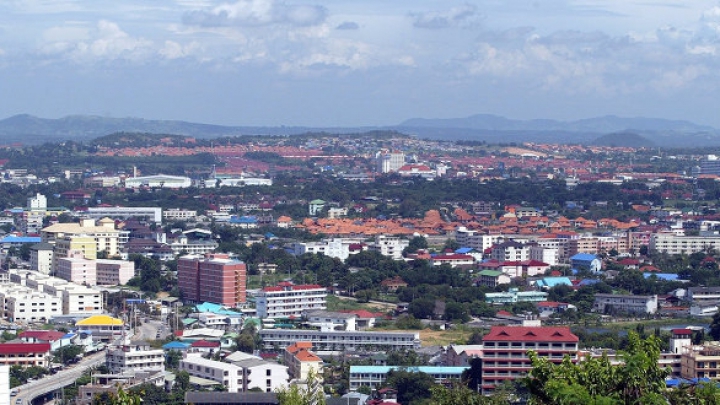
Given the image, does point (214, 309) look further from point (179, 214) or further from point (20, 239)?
point (179, 214)

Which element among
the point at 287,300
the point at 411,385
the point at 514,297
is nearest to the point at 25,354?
the point at 411,385

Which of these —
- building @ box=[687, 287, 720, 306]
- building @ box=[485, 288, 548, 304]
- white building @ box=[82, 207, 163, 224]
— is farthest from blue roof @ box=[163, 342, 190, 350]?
white building @ box=[82, 207, 163, 224]

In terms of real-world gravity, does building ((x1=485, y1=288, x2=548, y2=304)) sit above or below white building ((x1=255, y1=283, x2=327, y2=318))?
below

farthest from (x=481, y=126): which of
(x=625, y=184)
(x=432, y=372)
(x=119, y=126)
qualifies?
(x=432, y=372)

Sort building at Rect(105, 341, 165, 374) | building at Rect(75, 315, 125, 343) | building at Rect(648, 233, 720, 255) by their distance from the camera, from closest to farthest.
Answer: building at Rect(105, 341, 165, 374)
building at Rect(75, 315, 125, 343)
building at Rect(648, 233, 720, 255)

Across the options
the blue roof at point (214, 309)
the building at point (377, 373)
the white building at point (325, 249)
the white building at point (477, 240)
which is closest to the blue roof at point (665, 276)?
the white building at point (477, 240)

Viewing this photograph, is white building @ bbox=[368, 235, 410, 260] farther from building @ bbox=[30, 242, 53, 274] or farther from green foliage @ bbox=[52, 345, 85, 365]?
green foliage @ bbox=[52, 345, 85, 365]

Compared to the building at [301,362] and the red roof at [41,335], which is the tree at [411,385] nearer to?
the building at [301,362]

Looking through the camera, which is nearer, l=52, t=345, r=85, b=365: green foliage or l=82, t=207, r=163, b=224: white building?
l=52, t=345, r=85, b=365: green foliage

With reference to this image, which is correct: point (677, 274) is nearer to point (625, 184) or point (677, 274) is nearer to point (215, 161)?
point (625, 184)
